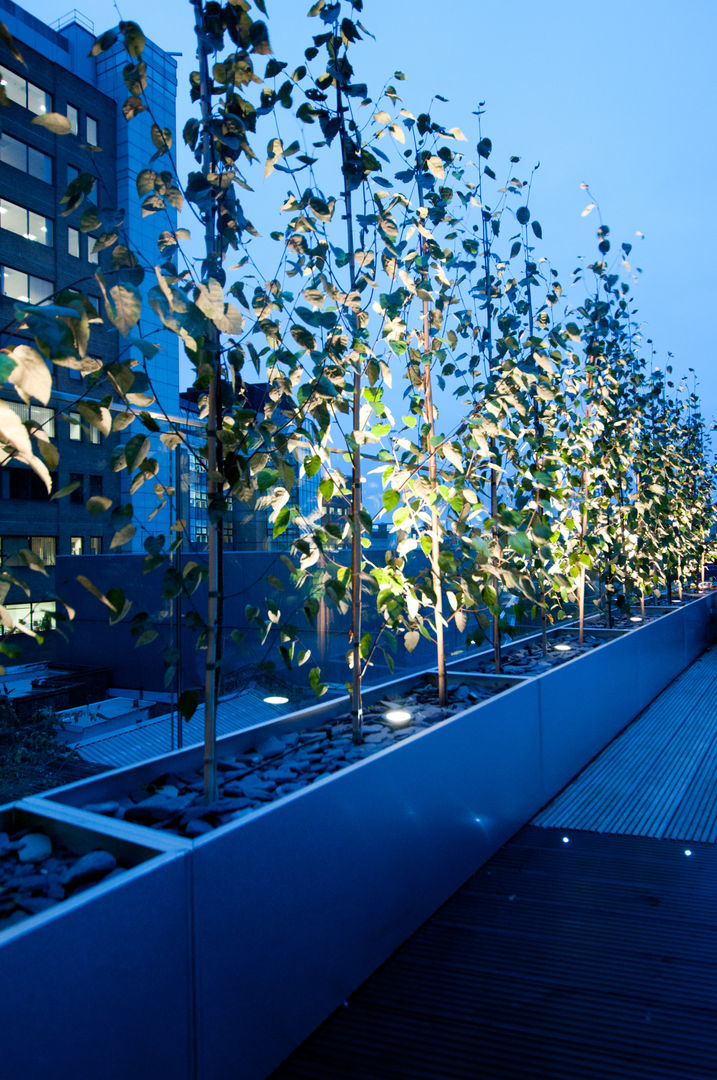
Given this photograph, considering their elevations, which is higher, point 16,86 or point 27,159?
point 16,86

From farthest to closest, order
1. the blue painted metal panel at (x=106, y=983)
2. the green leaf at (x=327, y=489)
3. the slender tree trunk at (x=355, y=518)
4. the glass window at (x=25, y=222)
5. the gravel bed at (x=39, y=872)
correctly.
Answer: the slender tree trunk at (x=355, y=518), the green leaf at (x=327, y=489), the glass window at (x=25, y=222), the gravel bed at (x=39, y=872), the blue painted metal panel at (x=106, y=983)

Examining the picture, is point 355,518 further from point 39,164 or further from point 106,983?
point 106,983

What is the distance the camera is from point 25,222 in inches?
71.5

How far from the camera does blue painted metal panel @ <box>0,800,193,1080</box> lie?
98 cm

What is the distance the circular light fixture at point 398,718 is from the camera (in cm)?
240

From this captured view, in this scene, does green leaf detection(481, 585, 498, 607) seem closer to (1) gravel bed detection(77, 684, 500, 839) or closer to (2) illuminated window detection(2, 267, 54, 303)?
(1) gravel bed detection(77, 684, 500, 839)

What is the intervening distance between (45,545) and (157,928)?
95 centimetres

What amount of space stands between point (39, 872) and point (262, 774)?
2.15ft

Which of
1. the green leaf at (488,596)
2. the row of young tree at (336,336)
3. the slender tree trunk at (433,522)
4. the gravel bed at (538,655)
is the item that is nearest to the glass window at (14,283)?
the row of young tree at (336,336)

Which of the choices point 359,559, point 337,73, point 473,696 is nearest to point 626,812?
point 473,696

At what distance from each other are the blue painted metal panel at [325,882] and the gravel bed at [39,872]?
0.20 meters

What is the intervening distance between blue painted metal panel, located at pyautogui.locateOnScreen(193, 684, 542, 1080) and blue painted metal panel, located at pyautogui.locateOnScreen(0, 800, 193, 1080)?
6 centimetres

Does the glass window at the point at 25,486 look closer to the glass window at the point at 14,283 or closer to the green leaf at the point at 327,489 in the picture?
the glass window at the point at 14,283

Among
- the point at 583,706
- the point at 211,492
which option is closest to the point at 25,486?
the point at 211,492
